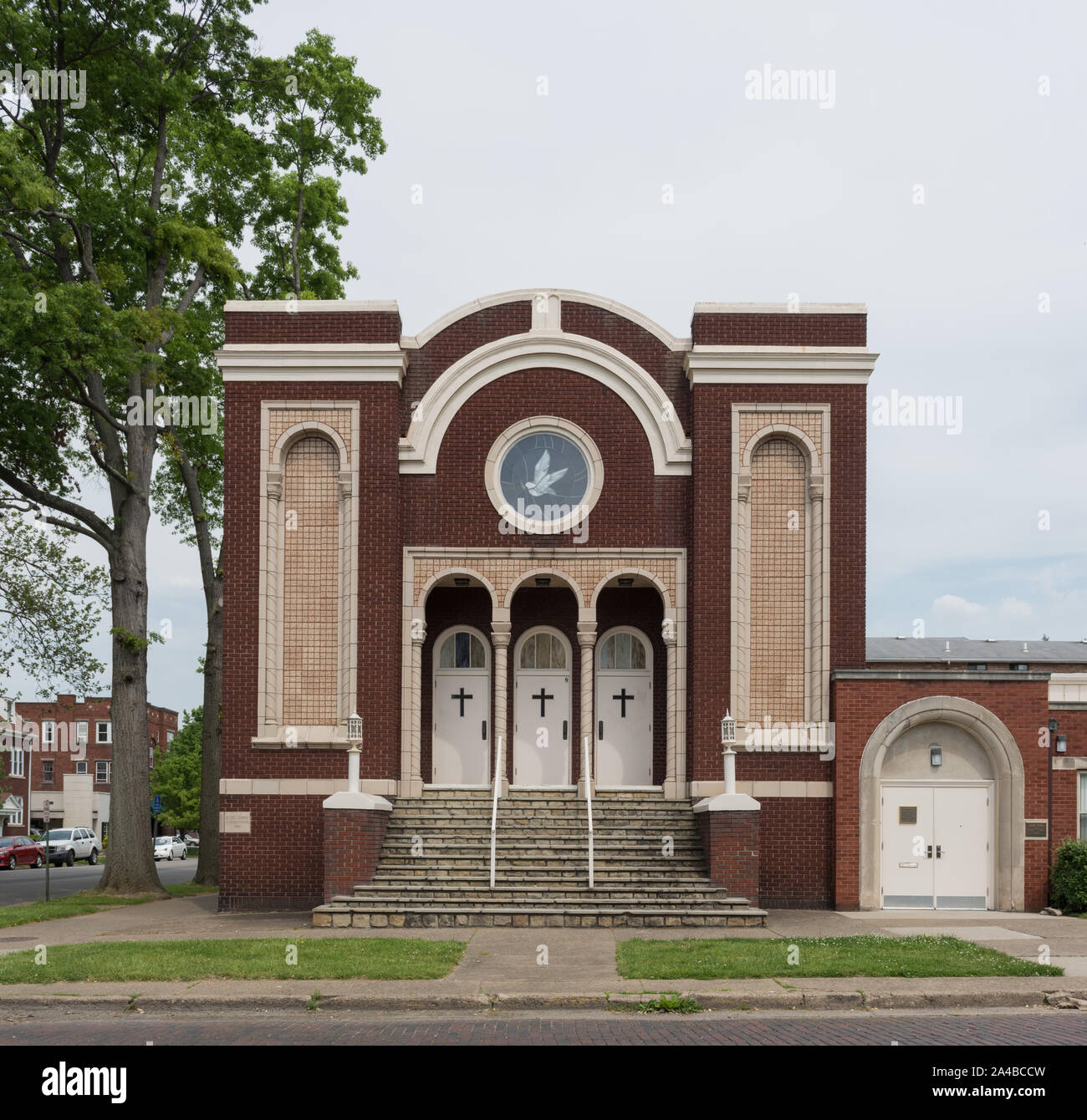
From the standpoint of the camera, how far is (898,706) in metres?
21.4

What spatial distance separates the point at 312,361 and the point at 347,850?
8.31 m

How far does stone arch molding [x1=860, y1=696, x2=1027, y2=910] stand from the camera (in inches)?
833

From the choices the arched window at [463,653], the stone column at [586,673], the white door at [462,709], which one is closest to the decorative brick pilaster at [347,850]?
the white door at [462,709]

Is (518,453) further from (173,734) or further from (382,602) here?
(173,734)

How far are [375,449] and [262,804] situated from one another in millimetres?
6212

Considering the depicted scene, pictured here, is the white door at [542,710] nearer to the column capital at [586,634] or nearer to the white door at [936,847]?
the column capital at [586,634]

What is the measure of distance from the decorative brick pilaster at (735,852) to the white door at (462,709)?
5.14 m

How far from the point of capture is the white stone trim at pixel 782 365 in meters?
22.4

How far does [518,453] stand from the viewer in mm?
23172

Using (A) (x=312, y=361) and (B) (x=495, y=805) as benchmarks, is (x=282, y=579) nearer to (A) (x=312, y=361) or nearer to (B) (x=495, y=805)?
(A) (x=312, y=361)

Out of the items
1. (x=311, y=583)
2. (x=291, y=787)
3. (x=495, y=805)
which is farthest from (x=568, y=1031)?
(x=311, y=583)

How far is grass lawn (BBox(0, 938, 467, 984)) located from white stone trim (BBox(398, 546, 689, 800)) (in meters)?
7.06

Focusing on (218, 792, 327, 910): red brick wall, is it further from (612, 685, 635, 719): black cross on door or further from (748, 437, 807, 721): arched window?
(748, 437, 807, 721): arched window

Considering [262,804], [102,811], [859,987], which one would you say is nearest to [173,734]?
[102,811]
